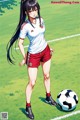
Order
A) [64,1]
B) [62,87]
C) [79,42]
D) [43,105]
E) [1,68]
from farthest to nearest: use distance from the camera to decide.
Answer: [64,1] < [79,42] < [1,68] < [62,87] < [43,105]

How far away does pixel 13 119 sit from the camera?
8.38 metres

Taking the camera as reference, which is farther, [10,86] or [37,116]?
[10,86]

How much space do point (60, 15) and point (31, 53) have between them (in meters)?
7.19

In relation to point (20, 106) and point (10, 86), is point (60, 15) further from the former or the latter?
point (20, 106)

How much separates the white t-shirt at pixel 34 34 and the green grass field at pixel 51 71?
1557mm

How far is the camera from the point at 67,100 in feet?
27.4

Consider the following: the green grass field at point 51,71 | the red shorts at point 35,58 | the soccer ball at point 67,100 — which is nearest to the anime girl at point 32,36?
the red shorts at point 35,58

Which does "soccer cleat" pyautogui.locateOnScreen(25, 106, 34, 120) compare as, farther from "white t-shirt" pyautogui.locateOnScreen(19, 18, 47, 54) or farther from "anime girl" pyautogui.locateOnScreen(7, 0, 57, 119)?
"white t-shirt" pyautogui.locateOnScreen(19, 18, 47, 54)

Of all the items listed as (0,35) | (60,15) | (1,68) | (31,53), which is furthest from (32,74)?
(60,15)

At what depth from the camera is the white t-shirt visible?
7.81 m

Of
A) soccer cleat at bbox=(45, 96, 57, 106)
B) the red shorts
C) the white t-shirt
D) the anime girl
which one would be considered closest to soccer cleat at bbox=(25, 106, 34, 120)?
the anime girl

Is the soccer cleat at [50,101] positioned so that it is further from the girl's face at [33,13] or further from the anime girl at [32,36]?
the girl's face at [33,13]

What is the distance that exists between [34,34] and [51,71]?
275cm

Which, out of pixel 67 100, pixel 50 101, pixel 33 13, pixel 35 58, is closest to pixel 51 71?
pixel 50 101
